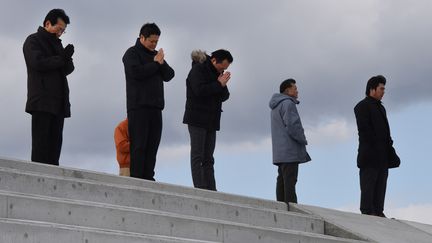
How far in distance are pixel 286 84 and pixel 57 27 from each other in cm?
330

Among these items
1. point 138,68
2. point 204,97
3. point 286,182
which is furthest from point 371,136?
point 138,68

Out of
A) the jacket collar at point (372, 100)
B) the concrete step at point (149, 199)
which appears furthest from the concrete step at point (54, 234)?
the jacket collar at point (372, 100)

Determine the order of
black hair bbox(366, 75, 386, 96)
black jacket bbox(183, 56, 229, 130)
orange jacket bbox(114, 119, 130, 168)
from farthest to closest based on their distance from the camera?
black hair bbox(366, 75, 386, 96) < orange jacket bbox(114, 119, 130, 168) < black jacket bbox(183, 56, 229, 130)

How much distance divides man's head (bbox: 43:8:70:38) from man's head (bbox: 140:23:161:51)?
95cm

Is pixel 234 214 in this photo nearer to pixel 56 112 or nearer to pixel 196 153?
pixel 196 153

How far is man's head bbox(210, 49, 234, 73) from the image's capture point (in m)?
11.5

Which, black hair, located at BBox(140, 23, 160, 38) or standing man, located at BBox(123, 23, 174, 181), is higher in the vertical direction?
black hair, located at BBox(140, 23, 160, 38)

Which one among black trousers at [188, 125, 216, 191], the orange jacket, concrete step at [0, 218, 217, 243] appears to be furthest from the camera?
the orange jacket

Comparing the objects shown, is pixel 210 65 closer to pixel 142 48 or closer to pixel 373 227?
pixel 142 48

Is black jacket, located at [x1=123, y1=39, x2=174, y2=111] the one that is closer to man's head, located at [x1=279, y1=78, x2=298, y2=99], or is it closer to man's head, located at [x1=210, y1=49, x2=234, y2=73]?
man's head, located at [x1=210, y1=49, x2=234, y2=73]

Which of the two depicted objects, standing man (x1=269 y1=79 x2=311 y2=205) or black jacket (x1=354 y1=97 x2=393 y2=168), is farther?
black jacket (x1=354 y1=97 x2=393 y2=168)

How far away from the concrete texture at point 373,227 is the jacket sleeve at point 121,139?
1891 millimetres

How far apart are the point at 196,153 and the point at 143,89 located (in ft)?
3.30

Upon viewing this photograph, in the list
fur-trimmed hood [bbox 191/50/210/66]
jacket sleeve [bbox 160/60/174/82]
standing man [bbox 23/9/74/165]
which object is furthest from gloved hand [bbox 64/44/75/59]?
fur-trimmed hood [bbox 191/50/210/66]
